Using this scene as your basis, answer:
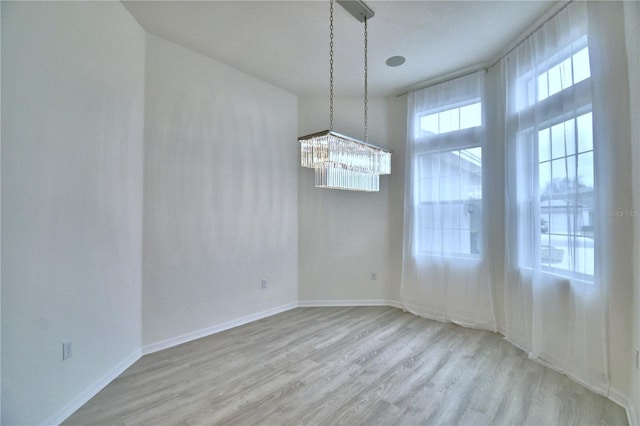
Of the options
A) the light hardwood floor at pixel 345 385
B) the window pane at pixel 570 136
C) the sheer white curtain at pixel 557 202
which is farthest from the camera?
the window pane at pixel 570 136

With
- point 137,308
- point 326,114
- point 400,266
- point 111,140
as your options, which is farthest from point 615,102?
point 137,308

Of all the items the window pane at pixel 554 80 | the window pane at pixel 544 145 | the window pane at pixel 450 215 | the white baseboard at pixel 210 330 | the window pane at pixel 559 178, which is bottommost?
the white baseboard at pixel 210 330

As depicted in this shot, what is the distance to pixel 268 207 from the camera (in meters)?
3.61

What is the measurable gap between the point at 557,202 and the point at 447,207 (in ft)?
3.88

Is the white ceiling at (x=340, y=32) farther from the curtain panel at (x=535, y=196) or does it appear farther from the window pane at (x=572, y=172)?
the window pane at (x=572, y=172)

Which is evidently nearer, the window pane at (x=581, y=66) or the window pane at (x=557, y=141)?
the window pane at (x=581, y=66)

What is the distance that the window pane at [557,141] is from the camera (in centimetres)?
225

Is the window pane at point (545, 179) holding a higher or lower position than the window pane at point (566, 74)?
lower

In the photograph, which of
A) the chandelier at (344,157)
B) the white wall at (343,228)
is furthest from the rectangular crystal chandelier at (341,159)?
the white wall at (343,228)

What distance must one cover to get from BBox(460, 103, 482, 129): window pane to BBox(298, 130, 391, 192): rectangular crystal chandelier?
1.56 m

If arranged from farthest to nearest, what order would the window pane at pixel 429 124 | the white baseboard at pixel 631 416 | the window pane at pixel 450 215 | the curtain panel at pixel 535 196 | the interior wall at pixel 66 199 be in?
the window pane at pixel 429 124, the window pane at pixel 450 215, the curtain panel at pixel 535 196, the white baseboard at pixel 631 416, the interior wall at pixel 66 199

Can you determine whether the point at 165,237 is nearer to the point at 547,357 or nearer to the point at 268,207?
the point at 268,207

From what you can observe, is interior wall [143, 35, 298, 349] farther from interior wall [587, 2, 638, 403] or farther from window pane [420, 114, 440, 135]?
interior wall [587, 2, 638, 403]

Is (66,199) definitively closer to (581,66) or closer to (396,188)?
(396,188)
